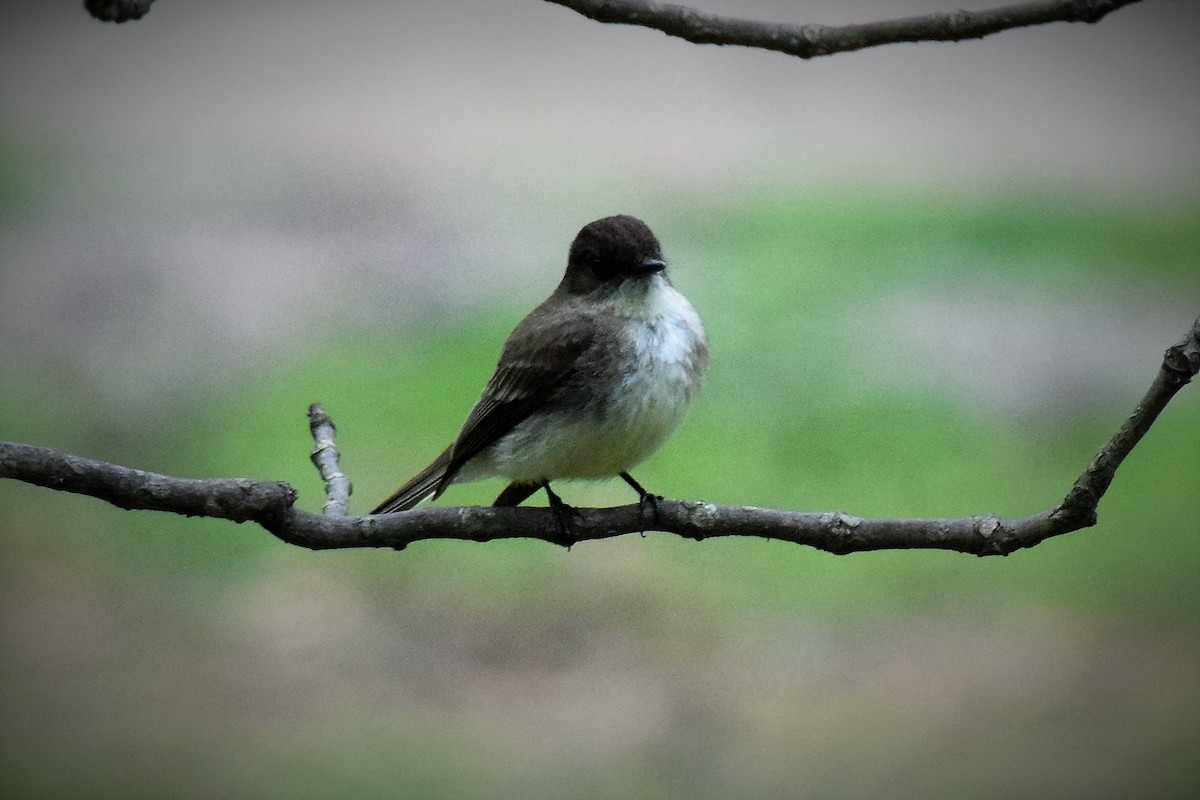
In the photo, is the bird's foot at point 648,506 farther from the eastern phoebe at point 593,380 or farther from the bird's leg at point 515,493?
the bird's leg at point 515,493

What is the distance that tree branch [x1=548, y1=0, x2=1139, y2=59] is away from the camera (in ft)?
3.95

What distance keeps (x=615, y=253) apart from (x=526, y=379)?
0.22m

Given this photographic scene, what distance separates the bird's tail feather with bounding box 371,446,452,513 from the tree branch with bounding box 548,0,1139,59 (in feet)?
2.55

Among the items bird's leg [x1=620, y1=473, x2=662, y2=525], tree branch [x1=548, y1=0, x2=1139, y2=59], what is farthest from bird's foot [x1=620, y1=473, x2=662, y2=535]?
tree branch [x1=548, y1=0, x2=1139, y2=59]

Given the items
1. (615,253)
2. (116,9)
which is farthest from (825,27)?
(116,9)

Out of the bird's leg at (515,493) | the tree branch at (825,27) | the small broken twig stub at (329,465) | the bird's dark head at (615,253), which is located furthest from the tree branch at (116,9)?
the bird's leg at (515,493)

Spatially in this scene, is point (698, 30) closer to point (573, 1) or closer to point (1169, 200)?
point (573, 1)

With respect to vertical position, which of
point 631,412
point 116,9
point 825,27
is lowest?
point 631,412

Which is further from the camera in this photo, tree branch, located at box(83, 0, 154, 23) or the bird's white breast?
the bird's white breast

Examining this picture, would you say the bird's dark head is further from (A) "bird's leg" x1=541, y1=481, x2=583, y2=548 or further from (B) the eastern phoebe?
(A) "bird's leg" x1=541, y1=481, x2=583, y2=548

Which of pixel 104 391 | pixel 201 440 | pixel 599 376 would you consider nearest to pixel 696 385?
pixel 599 376

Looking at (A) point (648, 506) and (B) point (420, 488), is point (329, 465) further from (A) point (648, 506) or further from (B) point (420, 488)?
(A) point (648, 506)

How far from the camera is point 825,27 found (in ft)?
4.07

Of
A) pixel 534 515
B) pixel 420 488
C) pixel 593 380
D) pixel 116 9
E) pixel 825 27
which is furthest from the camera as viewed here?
pixel 420 488
